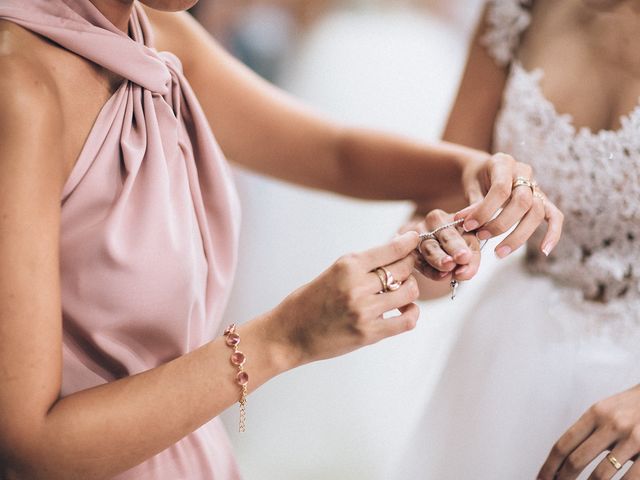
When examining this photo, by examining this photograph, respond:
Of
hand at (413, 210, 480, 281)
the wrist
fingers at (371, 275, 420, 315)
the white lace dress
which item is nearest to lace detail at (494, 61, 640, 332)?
the white lace dress

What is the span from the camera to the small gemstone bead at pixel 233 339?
75cm

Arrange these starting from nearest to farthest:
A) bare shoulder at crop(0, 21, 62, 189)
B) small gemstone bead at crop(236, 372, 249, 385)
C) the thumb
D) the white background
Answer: bare shoulder at crop(0, 21, 62, 189)
small gemstone bead at crop(236, 372, 249, 385)
the thumb
the white background

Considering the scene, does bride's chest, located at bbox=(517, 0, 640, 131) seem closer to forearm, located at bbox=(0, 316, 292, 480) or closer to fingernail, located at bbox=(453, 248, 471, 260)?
fingernail, located at bbox=(453, 248, 471, 260)

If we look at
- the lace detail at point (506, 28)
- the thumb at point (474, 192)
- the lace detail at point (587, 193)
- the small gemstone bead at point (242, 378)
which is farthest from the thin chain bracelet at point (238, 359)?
the lace detail at point (506, 28)

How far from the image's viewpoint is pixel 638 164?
1038 mm

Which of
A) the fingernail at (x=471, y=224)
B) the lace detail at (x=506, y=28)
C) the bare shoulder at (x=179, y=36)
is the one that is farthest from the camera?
the lace detail at (x=506, y=28)

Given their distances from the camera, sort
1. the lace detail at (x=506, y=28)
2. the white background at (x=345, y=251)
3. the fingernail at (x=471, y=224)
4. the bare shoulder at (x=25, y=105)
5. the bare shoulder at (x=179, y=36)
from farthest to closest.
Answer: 1. the white background at (x=345, y=251)
2. the lace detail at (x=506, y=28)
3. the bare shoulder at (x=179, y=36)
4. the fingernail at (x=471, y=224)
5. the bare shoulder at (x=25, y=105)

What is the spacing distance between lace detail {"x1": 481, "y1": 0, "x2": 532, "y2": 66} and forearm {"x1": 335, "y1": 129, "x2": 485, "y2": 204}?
0.21 meters

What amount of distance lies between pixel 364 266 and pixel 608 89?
581mm

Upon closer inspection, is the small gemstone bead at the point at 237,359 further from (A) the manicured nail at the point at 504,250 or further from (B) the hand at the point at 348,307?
(A) the manicured nail at the point at 504,250

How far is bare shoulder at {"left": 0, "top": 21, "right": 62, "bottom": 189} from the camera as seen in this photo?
64 centimetres

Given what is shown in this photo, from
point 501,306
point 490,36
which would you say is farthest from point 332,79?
point 501,306

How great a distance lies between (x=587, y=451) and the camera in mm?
913

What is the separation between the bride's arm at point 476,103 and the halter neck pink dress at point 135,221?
0.50 meters
